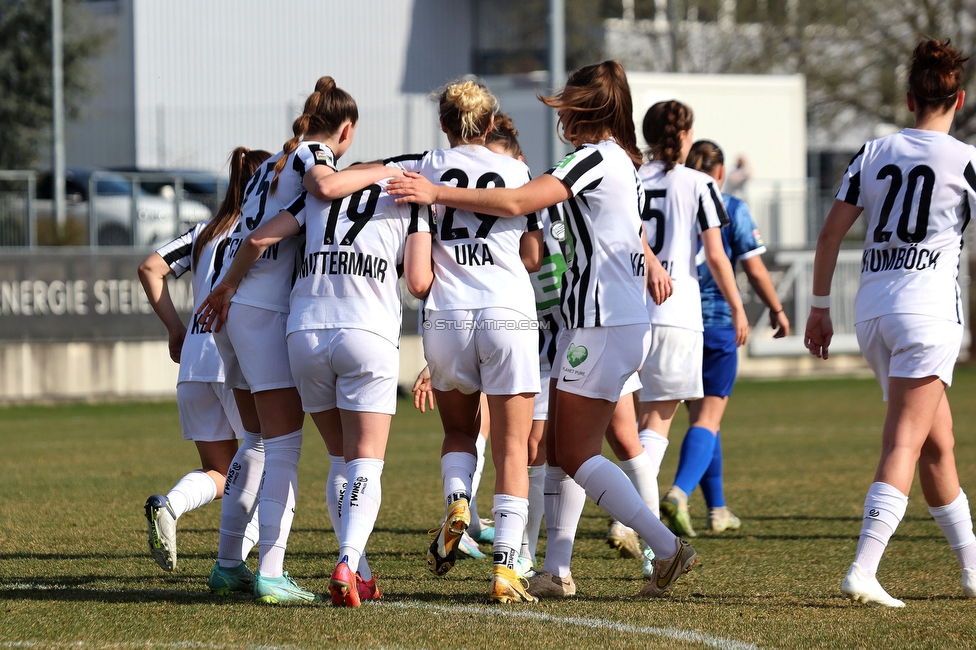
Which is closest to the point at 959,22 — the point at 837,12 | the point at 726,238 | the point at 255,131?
the point at 837,12

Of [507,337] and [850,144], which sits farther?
[850,144]

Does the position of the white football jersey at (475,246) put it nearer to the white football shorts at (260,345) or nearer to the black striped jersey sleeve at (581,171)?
the black striped jersey sleeve at (581,171)

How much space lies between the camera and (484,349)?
192 inches

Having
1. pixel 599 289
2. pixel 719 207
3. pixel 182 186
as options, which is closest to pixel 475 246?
pixel 599 289

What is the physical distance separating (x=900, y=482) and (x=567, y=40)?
101ft

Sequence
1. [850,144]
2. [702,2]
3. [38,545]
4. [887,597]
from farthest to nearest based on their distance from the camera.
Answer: [850,144], [702,2], [38,545], [887,597]

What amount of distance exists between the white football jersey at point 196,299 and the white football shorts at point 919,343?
2894mm

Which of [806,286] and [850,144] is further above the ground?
[850,144]

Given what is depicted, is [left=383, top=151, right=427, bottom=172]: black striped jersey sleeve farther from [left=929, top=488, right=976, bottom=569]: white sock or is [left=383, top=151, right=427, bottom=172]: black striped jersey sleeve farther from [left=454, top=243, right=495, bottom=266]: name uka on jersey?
[left=929, top=488, right=976, bottom=569]: white sock

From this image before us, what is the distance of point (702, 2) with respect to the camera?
3409 centimetres

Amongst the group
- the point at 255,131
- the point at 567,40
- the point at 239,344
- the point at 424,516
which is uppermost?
the point at 567,40

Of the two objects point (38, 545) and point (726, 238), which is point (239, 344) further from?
point (726, 238)

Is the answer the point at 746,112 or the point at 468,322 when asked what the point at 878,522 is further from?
the point at 746,112

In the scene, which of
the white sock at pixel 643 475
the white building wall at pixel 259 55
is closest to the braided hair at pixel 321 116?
the white sock at pixel 643 475
